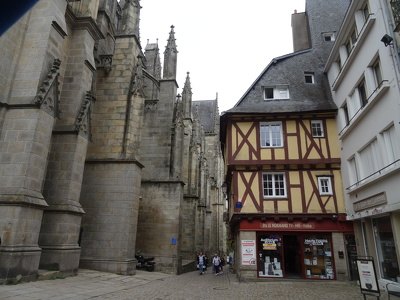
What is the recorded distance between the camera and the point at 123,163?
12930mm

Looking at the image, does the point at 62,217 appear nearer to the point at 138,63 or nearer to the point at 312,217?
the point at 138,63

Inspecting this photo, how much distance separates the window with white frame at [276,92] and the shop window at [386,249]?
25.1 feet

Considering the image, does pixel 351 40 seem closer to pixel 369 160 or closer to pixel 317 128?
pixel 317 128

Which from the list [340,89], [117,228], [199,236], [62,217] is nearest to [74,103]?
[62,217]

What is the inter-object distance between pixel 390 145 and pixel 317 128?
5.09 meters

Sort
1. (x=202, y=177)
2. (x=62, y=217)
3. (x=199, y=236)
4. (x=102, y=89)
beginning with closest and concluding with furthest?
(x=62, y=217) → (x=102, y=89) → (x=199, y=236) → (x=202, y=177)

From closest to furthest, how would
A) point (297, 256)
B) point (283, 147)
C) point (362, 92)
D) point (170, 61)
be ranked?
point (362, 92) → point (297, 256) → point (283, 147) → point (170, 61)

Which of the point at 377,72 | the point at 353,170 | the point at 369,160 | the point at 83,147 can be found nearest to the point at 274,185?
the point at 353,170

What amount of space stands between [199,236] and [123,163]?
15531 mm

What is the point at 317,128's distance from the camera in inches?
580

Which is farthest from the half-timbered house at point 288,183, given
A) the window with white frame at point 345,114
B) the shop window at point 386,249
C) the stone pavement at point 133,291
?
the shop window at point 386,249

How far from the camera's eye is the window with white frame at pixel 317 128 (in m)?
14.7

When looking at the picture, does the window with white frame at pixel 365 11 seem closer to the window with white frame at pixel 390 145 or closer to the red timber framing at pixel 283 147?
the window with white frame at pixel 390 145

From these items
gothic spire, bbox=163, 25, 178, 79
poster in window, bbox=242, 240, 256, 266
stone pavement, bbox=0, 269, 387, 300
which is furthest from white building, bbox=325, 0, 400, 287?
gothic spire, bbox=163, 25, 178, 79
